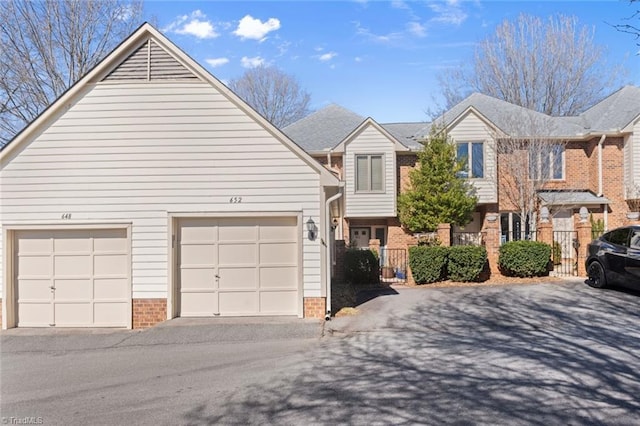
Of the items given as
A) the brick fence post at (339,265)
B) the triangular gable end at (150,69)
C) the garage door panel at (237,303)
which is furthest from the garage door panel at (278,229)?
the brick fence post at (339,265)

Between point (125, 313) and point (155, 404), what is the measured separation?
5376mm

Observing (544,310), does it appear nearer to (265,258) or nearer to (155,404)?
(265,258)

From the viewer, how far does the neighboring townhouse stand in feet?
60.5

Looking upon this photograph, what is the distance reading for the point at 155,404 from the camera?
17.3ft

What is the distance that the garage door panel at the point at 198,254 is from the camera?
10.1 metres

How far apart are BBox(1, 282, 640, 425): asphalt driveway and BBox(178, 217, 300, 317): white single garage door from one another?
0.99 m

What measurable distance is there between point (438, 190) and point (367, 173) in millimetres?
3252

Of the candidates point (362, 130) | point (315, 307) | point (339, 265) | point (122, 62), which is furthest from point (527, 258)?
point (122, 62)

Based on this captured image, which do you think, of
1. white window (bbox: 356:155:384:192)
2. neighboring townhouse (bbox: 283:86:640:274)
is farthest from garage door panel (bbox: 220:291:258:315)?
white window (bbox: 356:155:384:192)

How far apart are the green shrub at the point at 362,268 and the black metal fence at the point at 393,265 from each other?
1.82m

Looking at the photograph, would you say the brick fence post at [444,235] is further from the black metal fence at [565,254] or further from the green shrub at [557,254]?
the green shrub at [557,254]

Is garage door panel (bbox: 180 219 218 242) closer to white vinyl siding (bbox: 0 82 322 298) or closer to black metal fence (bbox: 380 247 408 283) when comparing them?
white vinyl siding (bbox: 0 82 322 298)

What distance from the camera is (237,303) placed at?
10094 mm

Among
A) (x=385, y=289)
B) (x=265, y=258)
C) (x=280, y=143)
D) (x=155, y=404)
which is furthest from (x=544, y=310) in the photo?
Result: (x=155, y=404)
